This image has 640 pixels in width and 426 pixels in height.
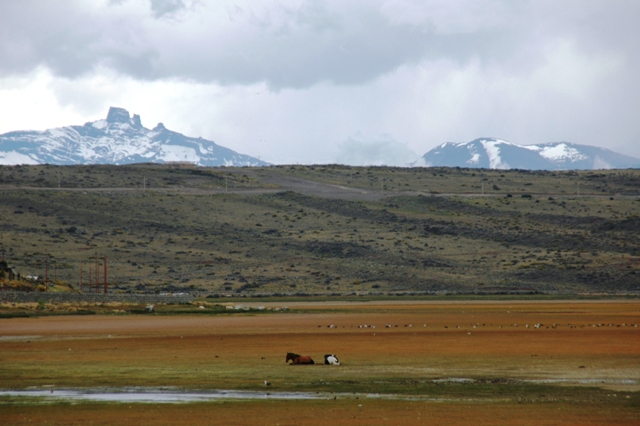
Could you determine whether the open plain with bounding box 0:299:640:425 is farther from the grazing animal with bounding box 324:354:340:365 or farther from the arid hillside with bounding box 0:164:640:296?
the arid hillside with bounding box 0:164:640:296

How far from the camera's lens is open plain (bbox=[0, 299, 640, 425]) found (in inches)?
723

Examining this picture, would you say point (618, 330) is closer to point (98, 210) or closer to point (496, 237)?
point (496, 237)

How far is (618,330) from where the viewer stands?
37.8 metres

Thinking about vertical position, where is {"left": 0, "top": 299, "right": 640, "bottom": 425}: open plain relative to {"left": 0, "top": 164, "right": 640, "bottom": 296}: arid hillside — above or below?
below

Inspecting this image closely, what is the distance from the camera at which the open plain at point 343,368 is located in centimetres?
1836

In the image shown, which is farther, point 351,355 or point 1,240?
point 1,240

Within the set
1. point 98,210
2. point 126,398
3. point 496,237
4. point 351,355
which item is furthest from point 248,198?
point 126,398

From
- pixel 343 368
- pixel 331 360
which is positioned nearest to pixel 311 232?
pixel 331 360

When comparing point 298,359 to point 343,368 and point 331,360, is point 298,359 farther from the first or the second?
point 343,368

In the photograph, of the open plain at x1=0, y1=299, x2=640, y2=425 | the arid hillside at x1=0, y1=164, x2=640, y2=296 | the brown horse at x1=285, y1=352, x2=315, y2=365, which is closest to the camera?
the open plain at x1=0, y1=299, x2=640, y2=425

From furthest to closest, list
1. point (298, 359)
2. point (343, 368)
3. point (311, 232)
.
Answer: point (311, 232)
point (298, 359)
point (343, 368)

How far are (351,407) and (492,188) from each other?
126 metres

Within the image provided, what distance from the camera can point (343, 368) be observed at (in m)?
25.4

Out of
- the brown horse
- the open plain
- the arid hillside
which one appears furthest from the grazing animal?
the arid hillside
